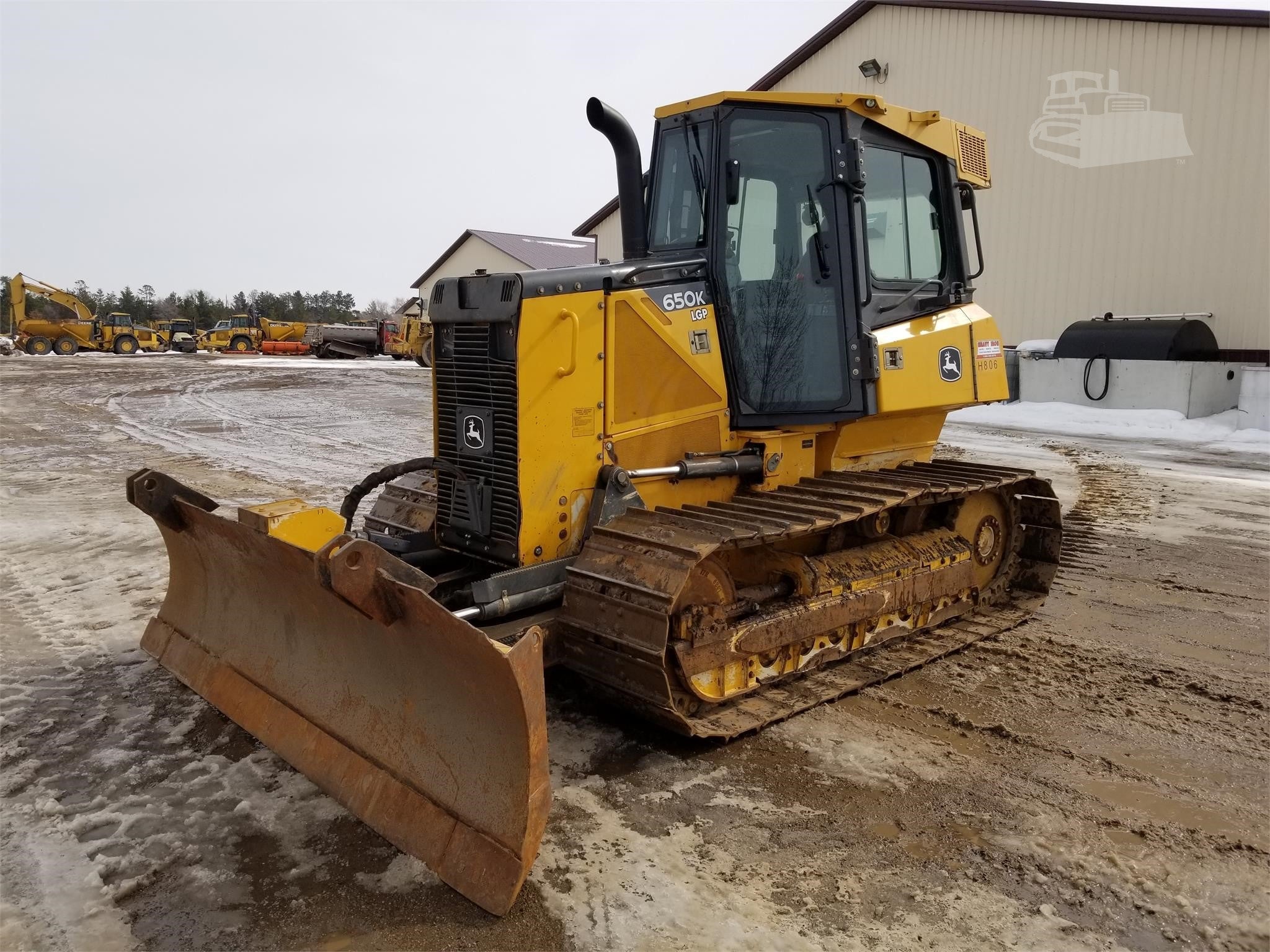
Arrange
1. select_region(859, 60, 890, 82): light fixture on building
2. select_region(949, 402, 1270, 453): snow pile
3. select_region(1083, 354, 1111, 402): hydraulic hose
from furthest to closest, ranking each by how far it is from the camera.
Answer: select_region(859, 60, 890, 82): light fixture on building < select_region(1083, 354, 1111, 402): hydraulic hose < select_region(949, 402, 1270, 453): snow pile

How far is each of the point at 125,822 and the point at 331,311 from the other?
84441mm

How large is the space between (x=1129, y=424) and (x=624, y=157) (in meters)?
13.3

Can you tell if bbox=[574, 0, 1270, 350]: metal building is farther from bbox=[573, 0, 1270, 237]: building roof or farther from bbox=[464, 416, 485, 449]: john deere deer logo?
bbox=[464, 416, 485, 449]: john deere deer logo

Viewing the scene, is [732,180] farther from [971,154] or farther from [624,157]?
[971,154]

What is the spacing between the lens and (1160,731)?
171 inches

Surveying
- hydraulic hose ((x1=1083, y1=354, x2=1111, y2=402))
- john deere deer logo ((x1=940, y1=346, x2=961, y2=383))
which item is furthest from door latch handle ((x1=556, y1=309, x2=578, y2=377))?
hydraulic hose ((x1=1083, y1=354, x2=1111, y2=402))

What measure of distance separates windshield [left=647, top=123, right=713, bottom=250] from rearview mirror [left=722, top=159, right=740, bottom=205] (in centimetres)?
11

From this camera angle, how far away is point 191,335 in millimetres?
46688

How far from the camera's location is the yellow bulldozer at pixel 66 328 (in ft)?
124

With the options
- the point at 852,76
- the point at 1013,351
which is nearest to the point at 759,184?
the point at 1013,351

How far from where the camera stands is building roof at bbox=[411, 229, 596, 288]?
41000mm

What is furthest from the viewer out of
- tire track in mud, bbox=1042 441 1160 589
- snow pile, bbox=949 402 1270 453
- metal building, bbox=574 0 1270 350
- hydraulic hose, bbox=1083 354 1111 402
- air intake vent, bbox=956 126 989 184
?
hydraulic hose, bbox=1083 354 1111 402

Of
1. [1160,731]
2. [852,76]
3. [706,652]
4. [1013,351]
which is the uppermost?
[852,76]

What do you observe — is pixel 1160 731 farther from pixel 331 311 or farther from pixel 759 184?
pixel 331 311
